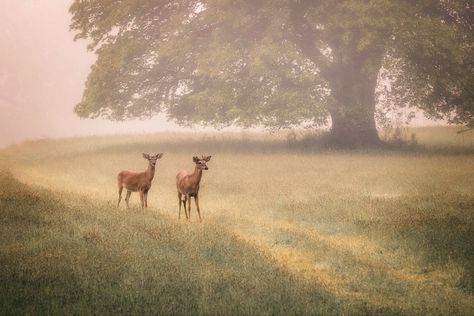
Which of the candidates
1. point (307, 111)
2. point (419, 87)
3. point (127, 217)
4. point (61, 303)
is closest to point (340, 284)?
point (61, 303)

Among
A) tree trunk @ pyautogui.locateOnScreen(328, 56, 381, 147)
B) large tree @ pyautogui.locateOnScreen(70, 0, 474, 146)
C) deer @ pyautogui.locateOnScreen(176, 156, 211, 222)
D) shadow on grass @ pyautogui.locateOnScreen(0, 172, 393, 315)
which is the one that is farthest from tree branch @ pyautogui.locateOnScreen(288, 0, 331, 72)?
shadow on grass @ pyautogui.locateOnScreen(0, 172, 393, 315)

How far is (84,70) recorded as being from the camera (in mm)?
108688

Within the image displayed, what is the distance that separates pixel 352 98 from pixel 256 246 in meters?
18.6

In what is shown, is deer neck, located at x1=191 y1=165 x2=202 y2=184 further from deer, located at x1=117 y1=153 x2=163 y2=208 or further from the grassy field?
deer, located at x1=117 y1=153 x2=163 y2=208

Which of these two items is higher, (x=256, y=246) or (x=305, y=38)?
(x=305, y=38)

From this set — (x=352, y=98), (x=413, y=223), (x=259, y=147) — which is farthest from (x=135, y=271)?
(x=352, y=98)

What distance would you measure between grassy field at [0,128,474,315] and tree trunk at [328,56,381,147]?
6.75 metres

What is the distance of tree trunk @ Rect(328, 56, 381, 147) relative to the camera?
91.2 feet

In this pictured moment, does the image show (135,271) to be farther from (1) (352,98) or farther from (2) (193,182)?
(1) (352,98)

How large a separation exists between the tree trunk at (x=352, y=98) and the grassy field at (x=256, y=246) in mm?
6746

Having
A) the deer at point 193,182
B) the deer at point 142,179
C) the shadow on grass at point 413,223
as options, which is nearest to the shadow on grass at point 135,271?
the deer at point 193,182

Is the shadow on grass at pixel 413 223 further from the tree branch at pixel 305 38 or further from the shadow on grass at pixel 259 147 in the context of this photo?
the tree branch at pixel 305 38

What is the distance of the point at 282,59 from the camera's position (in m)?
27.2

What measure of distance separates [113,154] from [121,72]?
4904 millimetres
